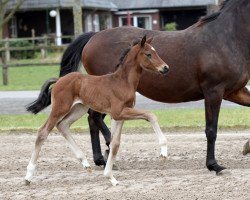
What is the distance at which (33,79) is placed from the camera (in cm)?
2802

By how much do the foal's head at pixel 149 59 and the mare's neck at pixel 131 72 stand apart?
0.10m

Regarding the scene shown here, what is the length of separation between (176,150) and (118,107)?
3016mm

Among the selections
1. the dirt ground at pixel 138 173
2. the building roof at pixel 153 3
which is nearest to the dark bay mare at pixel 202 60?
the dirt ground at pixel 138 173

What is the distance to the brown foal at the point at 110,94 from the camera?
8023mm

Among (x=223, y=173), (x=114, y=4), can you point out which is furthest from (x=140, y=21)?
(x=223, y=173)

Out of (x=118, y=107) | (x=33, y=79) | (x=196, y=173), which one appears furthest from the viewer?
(x=33, y=79)

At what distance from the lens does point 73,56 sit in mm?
10156

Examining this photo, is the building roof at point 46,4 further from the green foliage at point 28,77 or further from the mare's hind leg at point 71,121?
the mare's hind leg at point 71,121

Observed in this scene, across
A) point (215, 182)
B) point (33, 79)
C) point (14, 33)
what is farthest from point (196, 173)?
point (14, 33)

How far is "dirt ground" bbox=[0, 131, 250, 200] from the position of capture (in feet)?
25.5

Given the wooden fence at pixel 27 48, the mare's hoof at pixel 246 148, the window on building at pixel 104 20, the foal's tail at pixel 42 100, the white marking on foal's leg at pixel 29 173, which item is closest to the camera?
the white marking on foal's leg at pixel 29 173

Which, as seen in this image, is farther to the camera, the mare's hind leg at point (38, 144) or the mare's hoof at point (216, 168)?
the mare's hoof at point (216, 168)

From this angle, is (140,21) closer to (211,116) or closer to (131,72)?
(211,116)

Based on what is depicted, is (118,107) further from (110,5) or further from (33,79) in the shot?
(110,5)
